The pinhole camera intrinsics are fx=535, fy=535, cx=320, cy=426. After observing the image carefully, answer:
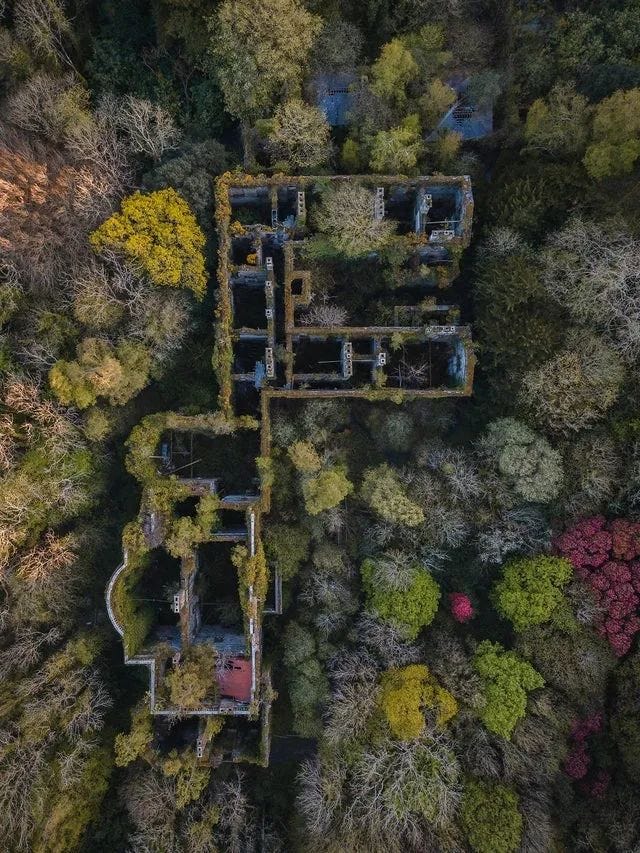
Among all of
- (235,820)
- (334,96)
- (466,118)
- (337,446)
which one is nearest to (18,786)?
(235,820)

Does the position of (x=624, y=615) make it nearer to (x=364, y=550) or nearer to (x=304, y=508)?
(x=364, y=550)

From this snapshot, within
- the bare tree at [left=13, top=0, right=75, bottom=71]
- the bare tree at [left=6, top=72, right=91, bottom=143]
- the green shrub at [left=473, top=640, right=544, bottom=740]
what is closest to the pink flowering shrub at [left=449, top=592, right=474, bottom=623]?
the green shrub at [left=473, top=640, right=544, bottom=740]

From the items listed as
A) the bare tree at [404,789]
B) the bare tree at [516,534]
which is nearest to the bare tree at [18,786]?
the bare tree at [404,789]

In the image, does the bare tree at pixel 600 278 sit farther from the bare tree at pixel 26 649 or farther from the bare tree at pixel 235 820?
the bare tree at pixel 26 649

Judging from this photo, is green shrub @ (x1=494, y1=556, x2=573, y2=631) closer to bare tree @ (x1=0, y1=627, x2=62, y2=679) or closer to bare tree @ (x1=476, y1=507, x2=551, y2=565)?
bare tree @ (x1=476, y1=507, x2=551, y2=565)

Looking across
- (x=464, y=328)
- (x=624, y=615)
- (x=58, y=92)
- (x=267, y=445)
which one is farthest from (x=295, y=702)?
(x=58, y=92)
